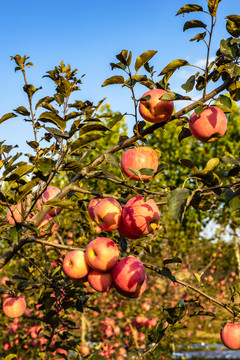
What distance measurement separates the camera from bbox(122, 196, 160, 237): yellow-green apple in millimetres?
1227

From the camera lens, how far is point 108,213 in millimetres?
1296

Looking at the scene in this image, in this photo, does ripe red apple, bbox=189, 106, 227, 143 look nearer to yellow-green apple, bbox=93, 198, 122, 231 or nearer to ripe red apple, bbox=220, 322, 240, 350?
yellow-green apple, bbox=93, 198, 122, 231

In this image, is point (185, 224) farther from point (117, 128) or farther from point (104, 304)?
point (104, 304)

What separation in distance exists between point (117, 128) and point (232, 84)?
33.3ft

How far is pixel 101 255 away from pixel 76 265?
0.15 m

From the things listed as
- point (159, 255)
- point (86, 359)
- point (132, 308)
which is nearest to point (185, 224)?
point (159, 255)

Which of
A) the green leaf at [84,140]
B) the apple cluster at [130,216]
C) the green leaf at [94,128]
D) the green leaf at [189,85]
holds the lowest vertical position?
the apple cluster at [130,216]

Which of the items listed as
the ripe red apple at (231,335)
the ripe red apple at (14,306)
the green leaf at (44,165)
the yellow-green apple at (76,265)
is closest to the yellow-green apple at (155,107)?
the green leaf at (44,165)

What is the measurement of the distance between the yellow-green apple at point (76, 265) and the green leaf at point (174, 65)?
0.81 metres

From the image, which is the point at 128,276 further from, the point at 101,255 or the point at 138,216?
the point at 138,216

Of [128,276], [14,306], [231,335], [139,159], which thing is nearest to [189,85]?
[139,159]

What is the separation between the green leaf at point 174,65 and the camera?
1216 mm

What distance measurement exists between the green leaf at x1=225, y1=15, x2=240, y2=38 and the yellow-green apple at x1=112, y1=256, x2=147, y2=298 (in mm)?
955

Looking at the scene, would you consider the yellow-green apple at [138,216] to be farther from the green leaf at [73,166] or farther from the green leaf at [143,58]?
the green leaf at [143,58]
